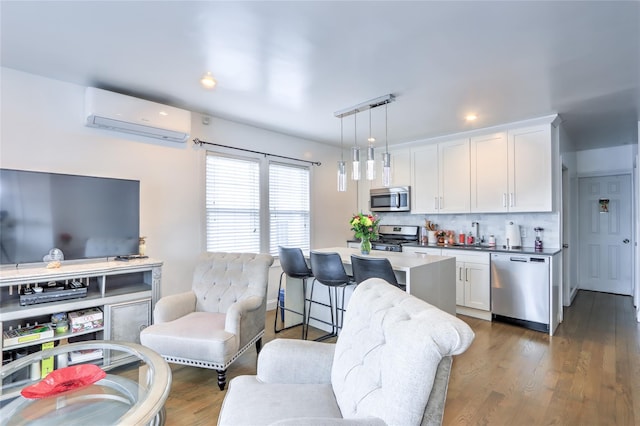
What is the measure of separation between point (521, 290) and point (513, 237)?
773 mm

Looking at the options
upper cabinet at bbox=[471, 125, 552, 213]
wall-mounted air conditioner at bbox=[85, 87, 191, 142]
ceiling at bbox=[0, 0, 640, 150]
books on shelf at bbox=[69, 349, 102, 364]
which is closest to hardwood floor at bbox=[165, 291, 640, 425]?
books on shelf at bbox=[69, 349, 102, 364]

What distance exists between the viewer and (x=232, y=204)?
12.9 ft

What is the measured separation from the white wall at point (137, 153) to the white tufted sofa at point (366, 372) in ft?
7.41

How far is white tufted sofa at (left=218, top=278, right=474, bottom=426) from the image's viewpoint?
92 centimetres

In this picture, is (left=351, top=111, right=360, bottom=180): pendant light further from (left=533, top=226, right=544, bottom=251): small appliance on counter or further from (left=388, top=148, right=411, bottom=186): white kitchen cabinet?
(left=533, top=226, right=544, bottom=251): small appliance on counter

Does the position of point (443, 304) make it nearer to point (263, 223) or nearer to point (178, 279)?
point (263, 223)

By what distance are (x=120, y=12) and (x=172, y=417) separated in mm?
2455

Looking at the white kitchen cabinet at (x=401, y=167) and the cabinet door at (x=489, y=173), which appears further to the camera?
the white kitchen cabinet at (x=401, y=167)

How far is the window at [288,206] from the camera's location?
4383 mm

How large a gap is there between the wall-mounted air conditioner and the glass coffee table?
1.91 meters

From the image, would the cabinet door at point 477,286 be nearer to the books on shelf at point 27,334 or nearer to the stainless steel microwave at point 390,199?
the stainless steel microwave at point 390,199

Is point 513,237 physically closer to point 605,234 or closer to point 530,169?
point 530,169

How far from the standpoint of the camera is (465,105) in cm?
329

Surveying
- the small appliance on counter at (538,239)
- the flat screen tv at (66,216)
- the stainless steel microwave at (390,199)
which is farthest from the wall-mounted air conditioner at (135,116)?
the small appliance on counter at (538,239)
